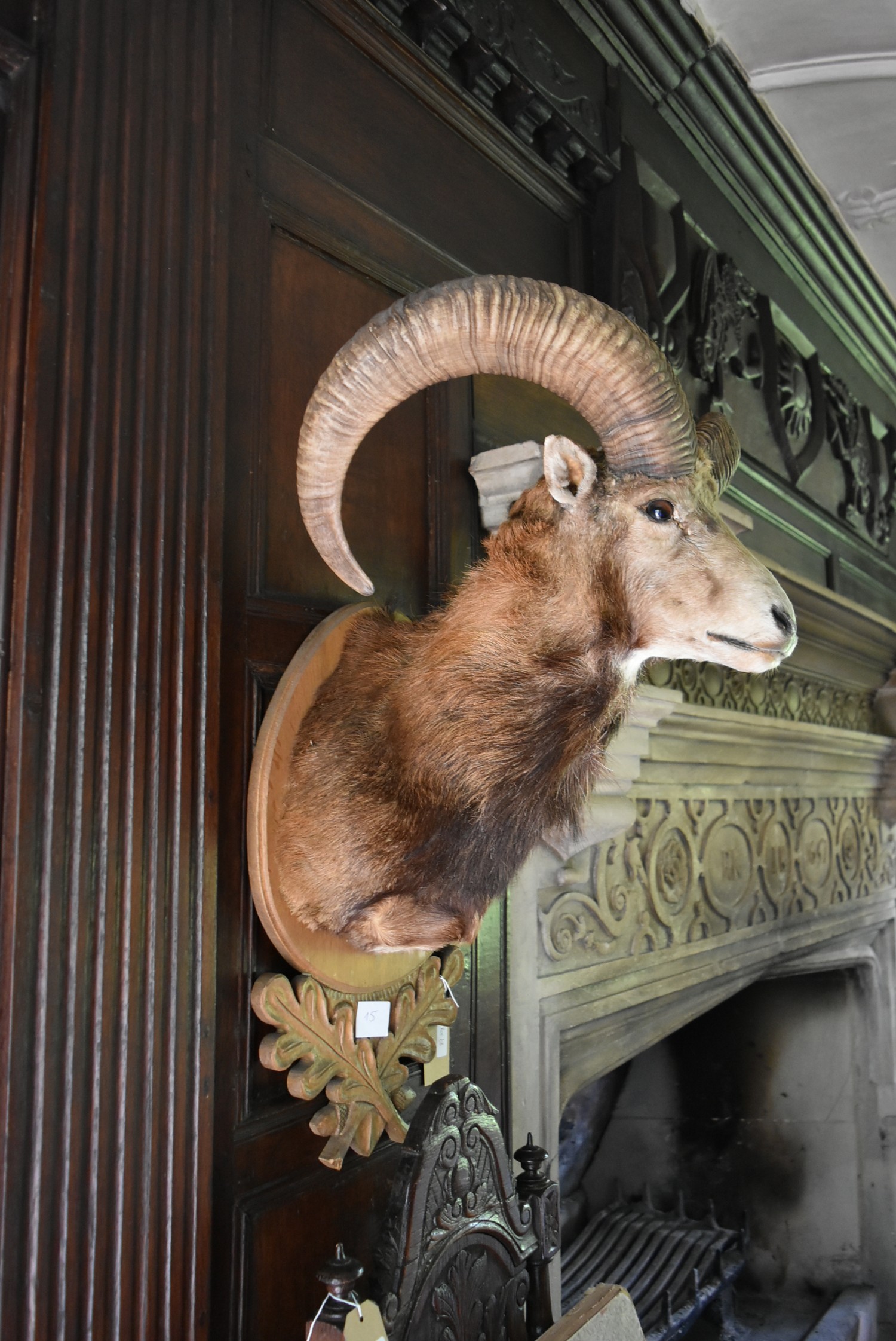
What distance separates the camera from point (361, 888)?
1540mm

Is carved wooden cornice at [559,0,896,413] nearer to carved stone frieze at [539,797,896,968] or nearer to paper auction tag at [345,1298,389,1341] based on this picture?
carved stone frieze at [539,797,896,968]

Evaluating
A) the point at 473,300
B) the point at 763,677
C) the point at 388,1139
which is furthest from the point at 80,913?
the point at 763,677

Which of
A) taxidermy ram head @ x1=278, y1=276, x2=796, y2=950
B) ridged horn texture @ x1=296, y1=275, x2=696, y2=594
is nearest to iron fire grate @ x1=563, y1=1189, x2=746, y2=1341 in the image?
taxidermy ram head @ x1=278, y1=276, x2=796, y2=950

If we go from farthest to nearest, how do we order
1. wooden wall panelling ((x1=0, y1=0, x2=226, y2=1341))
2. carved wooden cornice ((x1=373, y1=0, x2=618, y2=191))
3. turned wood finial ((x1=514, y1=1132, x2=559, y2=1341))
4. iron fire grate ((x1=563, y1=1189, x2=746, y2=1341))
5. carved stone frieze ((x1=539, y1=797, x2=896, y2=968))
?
iron fire grate ((x1=563, y1=1189, x2=746, y2=1341))
carved stone frieze ((x1=539, y1=797, x2=896, y2=968))
carved wooden cornice ((x1=373, y1=0, x2=618, y2=191))
turned wood finial ((x1=514, y1=1132, x2=559, y2=1341))
wooden wall panelling ((x1=0, y1=0, x2=226, y2=1341))

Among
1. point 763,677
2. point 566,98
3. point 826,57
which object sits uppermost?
point 826,57

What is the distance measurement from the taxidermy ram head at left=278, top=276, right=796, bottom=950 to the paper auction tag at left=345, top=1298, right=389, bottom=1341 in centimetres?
50

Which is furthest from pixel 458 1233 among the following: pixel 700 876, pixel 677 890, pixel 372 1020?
pixel 700 876

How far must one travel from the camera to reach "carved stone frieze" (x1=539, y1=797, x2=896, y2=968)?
7.89 feet

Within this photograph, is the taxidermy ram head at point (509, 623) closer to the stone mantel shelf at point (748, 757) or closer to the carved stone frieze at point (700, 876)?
the stone mantel shelf at point (748, 757)

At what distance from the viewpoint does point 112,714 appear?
1.32m

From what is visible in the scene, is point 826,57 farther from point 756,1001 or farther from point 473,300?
point 756,1001

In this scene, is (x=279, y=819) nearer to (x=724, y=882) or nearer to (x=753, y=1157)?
(x=724, y=882)

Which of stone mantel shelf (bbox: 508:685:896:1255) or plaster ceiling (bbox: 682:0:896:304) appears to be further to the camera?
plaster ceiling (bbox: 682:0:896:304)

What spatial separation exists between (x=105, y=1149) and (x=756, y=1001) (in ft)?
11.4
